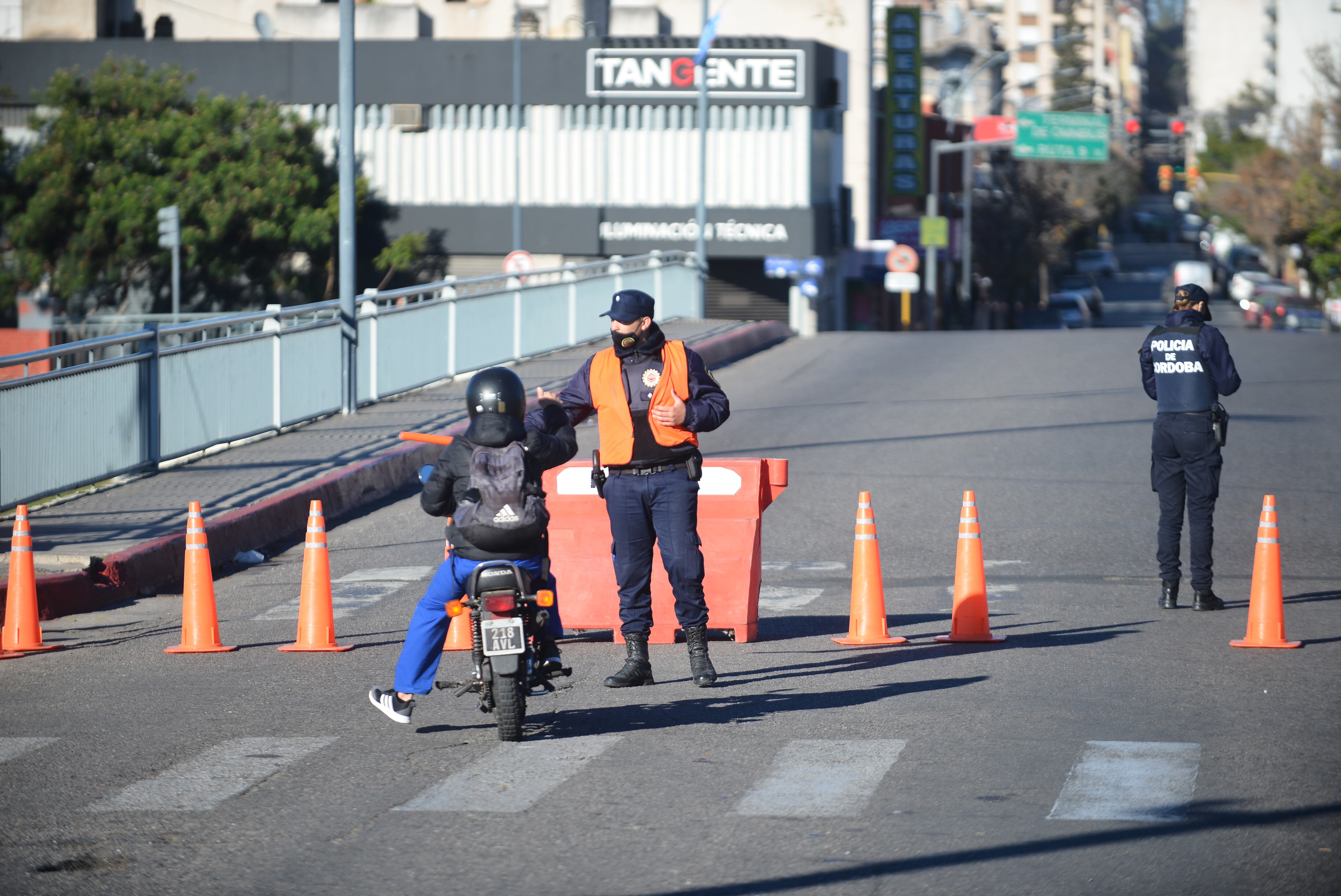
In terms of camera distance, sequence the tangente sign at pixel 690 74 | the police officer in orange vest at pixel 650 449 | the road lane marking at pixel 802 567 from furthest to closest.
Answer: the tangente sign at pixel 690 74, the road lane marking at pixel 802 567, the police officer in orange vest at pixel 650 449

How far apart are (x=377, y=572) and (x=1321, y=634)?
6.36 meters

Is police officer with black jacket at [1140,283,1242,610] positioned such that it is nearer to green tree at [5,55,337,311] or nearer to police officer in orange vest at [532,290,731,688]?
police officer in orange vest at [532,290,731,688]

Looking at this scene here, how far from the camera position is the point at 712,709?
780cm

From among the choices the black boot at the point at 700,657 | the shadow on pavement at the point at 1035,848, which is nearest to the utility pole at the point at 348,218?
the black boot at the point at 700,657

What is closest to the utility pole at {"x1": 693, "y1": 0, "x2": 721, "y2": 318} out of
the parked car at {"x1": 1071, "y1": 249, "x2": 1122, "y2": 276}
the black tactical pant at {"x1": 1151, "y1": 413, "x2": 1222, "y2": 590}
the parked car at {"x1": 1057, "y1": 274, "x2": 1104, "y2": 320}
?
the black tactical pant at {"x1": 1151, "y1": 413, "x2": 1222, "y2": 590}

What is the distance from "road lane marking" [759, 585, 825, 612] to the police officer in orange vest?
2.61 metres

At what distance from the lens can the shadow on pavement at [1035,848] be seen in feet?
17.1

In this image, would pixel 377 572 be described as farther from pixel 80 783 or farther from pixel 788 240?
pixel 788 240

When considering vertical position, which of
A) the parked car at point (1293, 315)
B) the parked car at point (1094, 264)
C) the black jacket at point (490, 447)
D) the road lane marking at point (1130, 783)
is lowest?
the road lane marking at point (1130, 783)

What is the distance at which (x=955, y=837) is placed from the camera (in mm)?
5695

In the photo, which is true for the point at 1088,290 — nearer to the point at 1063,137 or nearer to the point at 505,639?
the point at 1063,137

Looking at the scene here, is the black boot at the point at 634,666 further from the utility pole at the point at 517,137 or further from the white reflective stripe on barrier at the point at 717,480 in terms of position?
the utility pole at the point at 517,137

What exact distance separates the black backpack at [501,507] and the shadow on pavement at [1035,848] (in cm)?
218

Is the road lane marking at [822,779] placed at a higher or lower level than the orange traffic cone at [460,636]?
lower
